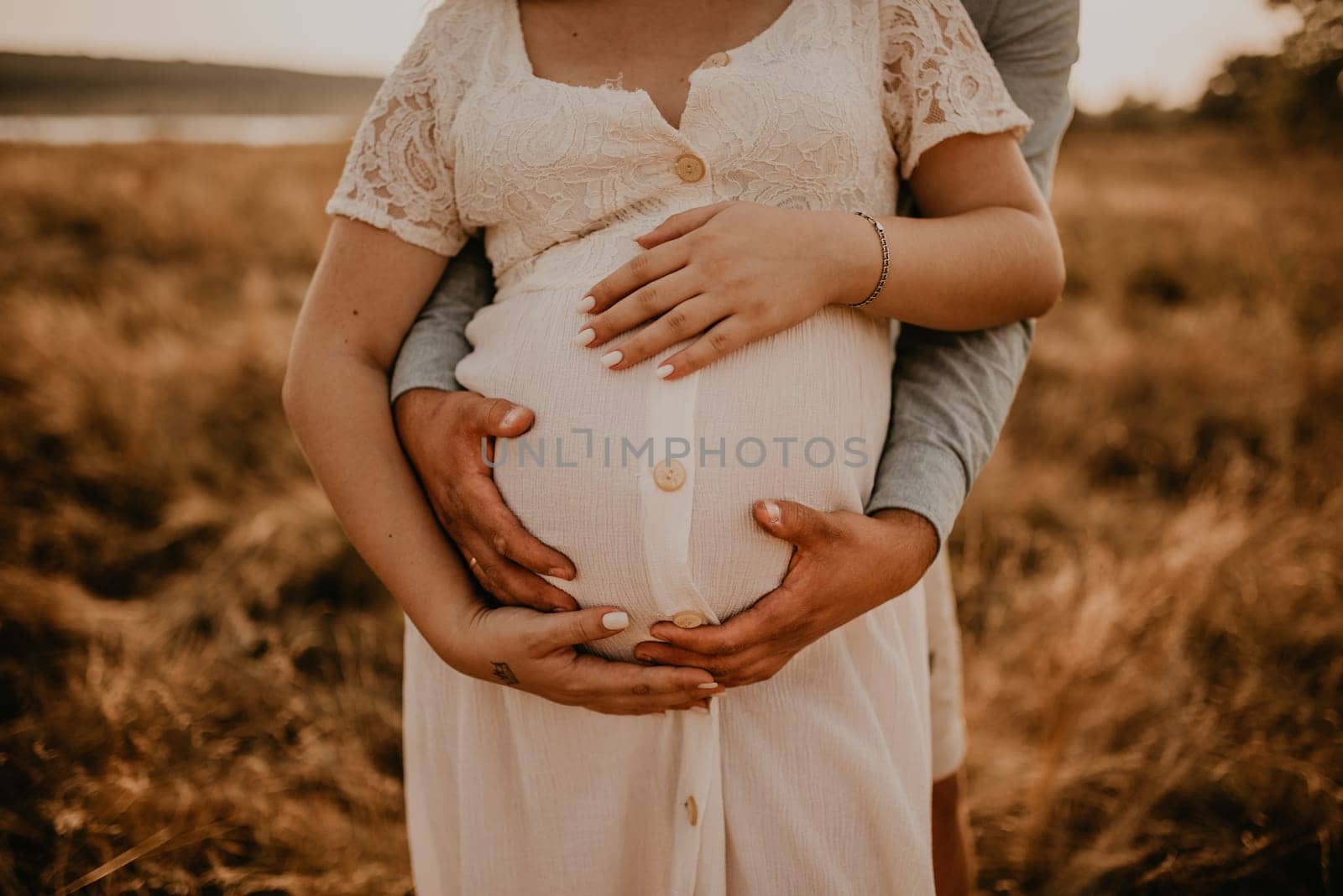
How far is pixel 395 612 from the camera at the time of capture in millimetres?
3234

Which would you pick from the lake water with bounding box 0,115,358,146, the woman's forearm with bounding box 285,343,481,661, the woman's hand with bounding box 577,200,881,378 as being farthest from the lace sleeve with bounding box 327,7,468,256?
the lake water with bounding box 0,115,358,146

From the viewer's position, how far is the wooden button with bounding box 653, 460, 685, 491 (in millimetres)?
1072

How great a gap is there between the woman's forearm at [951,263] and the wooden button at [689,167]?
224 mm

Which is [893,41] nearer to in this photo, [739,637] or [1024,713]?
[739,637]

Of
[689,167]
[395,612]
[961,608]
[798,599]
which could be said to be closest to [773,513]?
[798,599]

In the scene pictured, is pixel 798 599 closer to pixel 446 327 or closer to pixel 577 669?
pixel 577 669

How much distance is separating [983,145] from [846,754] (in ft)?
3.09

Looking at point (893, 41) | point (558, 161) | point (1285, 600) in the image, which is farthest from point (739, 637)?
point (1285, 600)

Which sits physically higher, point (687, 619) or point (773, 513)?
point (773, 513)

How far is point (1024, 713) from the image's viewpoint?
2.66 m

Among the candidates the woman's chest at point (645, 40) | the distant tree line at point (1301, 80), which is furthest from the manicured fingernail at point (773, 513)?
the distant tree line at point (1301, 80)

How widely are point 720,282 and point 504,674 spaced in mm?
629

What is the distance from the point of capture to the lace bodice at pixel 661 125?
1.16 metres

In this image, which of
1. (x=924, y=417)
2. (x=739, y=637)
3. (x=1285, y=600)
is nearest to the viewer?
(x=739, y=637)
